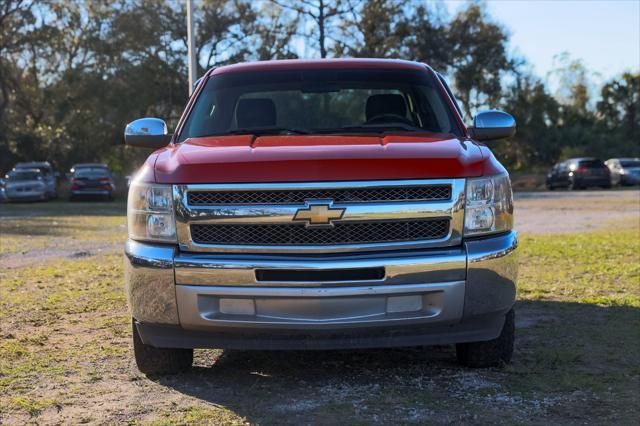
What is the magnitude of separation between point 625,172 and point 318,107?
1300 inches

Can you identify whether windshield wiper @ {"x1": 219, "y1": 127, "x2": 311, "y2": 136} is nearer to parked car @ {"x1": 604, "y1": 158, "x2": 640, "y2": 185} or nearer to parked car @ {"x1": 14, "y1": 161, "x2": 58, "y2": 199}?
parked car @ {"x1": 14, "y1": 161, "x2": 58, "y2": 199}

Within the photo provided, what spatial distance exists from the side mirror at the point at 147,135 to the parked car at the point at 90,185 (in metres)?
26.8

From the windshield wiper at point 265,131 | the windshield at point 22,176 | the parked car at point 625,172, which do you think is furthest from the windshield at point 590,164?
the windshield wiper at point 265,131

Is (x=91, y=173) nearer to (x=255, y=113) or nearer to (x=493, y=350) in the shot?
(x=255, y=113)

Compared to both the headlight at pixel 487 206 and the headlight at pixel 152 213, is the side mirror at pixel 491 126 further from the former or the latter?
the headlight at pixel 152 213

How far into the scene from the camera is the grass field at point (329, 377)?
3887 mm

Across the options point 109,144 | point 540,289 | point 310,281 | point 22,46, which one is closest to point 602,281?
point 540,289

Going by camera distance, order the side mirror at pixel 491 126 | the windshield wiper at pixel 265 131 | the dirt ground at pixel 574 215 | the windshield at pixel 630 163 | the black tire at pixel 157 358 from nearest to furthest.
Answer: the black tire at pixel 157 358 → the windshield wiper at pixel 265 131 → the side mirror at pixel 491 126 → the dirt ground at pixel 574 215 → the windshield at pixel 630 163

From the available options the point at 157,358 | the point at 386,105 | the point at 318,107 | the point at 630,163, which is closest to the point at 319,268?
the point at 157,358

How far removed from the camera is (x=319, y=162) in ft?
13.2

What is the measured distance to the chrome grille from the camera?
4020 millimetres

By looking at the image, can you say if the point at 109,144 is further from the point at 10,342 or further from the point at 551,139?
the point at 10,342

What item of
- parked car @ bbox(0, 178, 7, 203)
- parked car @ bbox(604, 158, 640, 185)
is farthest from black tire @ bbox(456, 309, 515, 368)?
parked car @ bbox(604, 158, 640, 185)

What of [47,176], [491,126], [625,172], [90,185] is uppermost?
[491,126]
